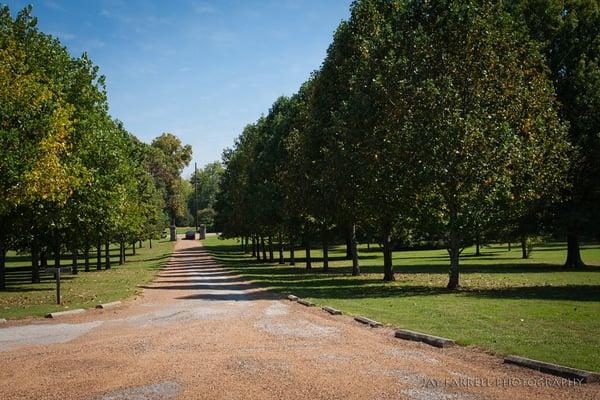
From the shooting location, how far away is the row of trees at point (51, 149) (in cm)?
1983

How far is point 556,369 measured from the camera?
8.16 meters

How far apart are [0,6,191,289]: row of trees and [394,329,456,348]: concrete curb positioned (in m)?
15.1

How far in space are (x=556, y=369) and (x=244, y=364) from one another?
519cm

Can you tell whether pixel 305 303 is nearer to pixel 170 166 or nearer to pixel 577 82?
pixel 577 82

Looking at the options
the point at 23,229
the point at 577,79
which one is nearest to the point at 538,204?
the point at 577,79

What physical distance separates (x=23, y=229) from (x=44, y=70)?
8.22m

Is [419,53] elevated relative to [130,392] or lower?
elevated

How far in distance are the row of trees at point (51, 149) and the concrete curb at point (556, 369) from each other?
1769cm

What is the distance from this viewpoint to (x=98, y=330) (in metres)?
13.4

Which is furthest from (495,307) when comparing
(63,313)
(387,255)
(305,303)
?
(63,313)

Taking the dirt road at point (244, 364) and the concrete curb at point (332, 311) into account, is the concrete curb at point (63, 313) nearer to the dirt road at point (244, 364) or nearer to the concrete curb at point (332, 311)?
the dirt road at point (244, 364)

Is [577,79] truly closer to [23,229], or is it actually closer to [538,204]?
[538,204]

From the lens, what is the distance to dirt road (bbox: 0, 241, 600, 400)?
24.8 ft

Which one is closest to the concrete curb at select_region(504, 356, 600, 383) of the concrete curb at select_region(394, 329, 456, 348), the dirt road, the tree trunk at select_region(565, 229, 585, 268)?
the dirt road
